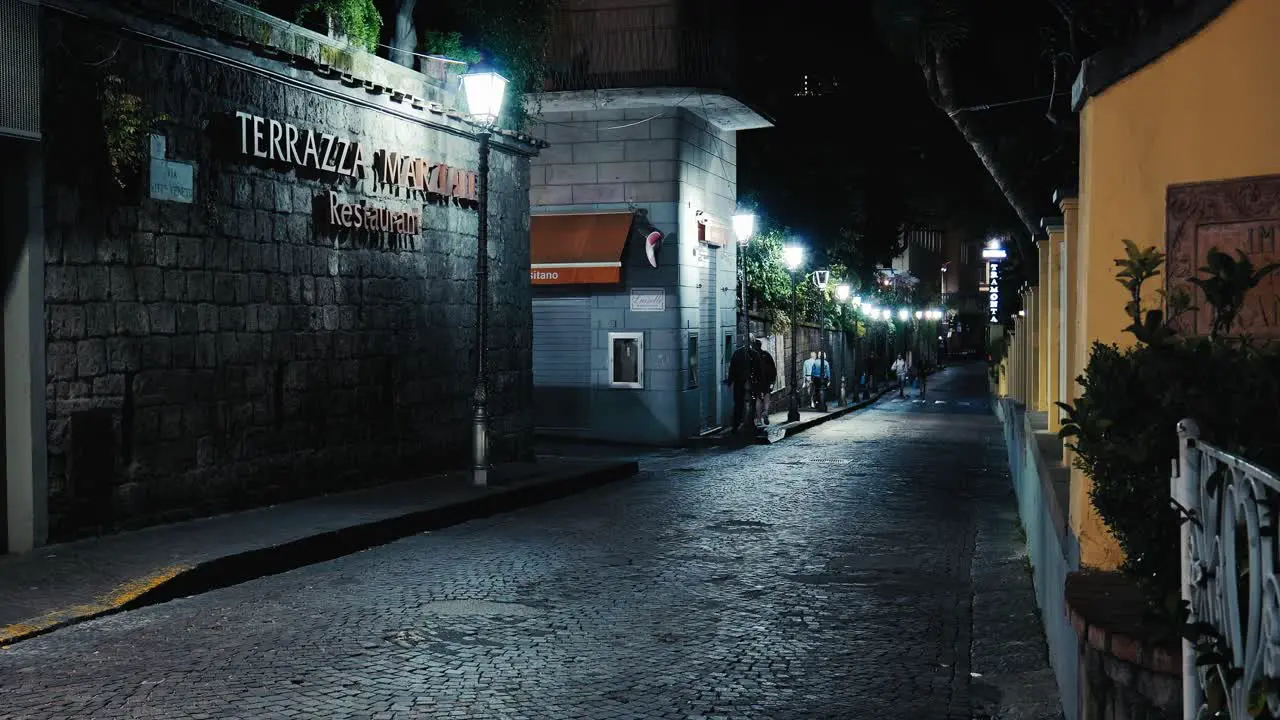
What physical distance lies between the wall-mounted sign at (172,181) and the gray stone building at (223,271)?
22 millimetres

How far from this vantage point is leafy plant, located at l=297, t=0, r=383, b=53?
1466 cm

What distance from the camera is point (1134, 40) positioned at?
5.77m

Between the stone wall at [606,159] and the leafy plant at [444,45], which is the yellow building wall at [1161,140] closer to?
the leafy plant at [444,45]

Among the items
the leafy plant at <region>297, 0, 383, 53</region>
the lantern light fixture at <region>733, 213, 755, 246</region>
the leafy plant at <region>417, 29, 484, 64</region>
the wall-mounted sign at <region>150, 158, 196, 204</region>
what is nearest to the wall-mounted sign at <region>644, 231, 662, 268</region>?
the lantern light fixture at <region>733, 213, 755, 246</region>

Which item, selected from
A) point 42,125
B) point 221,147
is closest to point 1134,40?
point 42,125

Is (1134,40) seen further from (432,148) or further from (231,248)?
(432,148)

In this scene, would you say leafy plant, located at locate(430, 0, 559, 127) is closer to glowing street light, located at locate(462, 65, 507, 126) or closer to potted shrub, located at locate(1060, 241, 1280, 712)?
glowing street light, located at locate(462, 65, 507, 126)

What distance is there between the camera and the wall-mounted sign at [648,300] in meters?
24.7

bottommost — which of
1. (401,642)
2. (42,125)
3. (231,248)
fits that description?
(401,642)

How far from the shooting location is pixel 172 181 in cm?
1188

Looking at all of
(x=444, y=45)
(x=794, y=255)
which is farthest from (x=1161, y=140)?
(x=794, y=255)

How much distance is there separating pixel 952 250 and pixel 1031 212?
8980 cm

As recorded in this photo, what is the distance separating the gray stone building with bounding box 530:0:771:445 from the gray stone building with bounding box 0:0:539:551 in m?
7.34

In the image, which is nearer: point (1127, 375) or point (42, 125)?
point (1127, 375)
